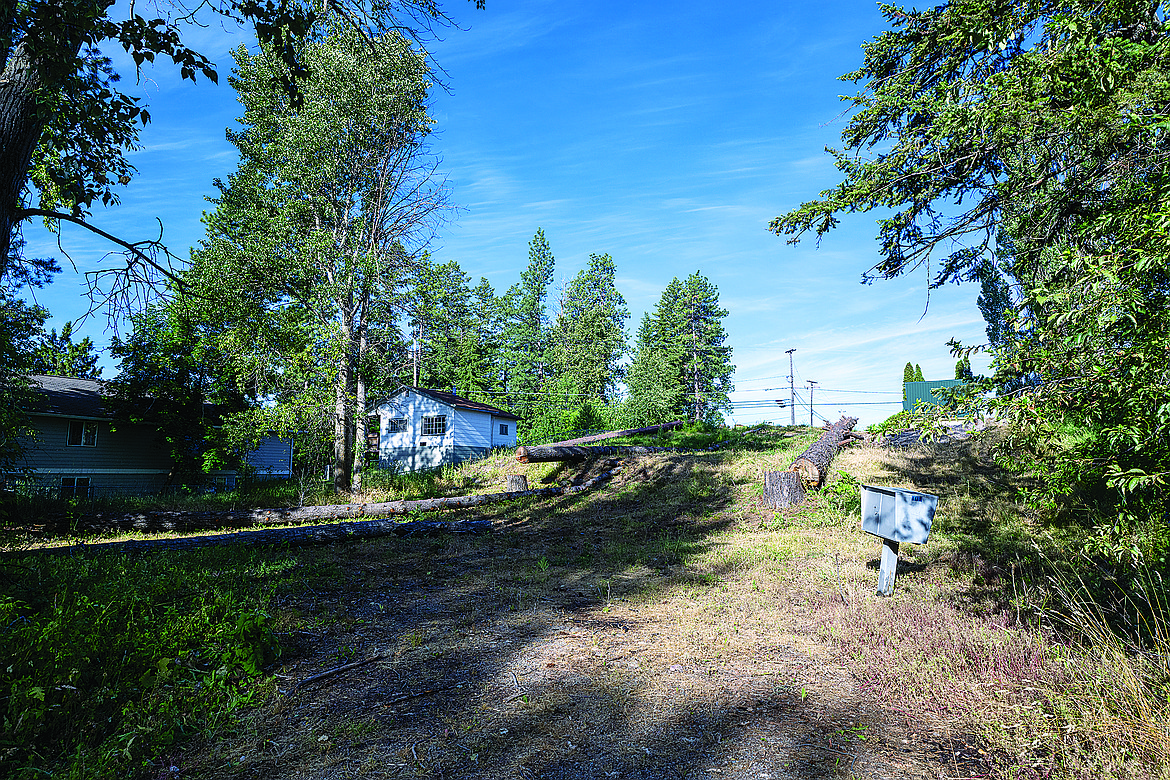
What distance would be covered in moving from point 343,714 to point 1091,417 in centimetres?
585

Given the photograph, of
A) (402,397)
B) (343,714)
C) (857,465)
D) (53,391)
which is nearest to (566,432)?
(402,397)

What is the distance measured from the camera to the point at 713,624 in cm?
620

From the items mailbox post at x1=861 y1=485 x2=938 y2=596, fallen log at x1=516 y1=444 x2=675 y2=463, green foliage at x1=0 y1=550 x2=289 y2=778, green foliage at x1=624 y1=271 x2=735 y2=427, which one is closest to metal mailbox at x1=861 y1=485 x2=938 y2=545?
mailbox post at x1=861 y1=485 x2=938 y2=596

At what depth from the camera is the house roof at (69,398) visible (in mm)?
21438

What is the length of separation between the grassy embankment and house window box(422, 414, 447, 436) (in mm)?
21620

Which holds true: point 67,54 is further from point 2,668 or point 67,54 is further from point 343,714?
point 343,714

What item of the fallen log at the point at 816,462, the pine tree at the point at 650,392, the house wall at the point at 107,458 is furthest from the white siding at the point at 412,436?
the fallen log at the point at 816,462

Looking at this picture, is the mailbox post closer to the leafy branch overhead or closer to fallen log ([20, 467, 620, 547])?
the leafy branch overhead

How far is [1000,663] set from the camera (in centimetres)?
438

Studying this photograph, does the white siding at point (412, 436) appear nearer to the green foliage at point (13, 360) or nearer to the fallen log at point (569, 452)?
the fallen log at point (569, 452)

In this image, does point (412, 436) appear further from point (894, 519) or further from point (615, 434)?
point (894, 519)

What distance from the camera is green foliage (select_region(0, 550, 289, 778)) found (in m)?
3.54

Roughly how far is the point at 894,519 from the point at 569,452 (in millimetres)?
15435

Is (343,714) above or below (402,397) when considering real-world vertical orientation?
below
